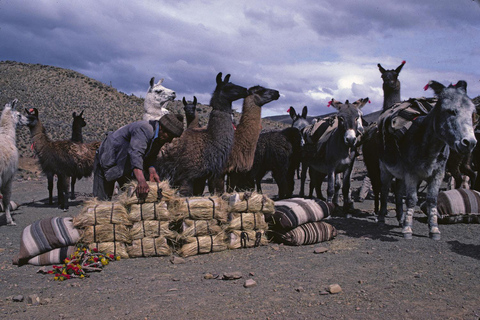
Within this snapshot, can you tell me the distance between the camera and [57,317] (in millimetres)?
3498

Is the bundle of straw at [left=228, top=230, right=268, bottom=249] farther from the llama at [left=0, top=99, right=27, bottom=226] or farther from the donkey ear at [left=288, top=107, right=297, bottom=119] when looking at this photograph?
the donkey ear at [left=288, top=107, right=297, bottom=119]

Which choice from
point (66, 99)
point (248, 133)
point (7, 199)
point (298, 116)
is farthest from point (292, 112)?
point (66, 99)

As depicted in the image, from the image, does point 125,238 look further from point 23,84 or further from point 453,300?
point 23,84

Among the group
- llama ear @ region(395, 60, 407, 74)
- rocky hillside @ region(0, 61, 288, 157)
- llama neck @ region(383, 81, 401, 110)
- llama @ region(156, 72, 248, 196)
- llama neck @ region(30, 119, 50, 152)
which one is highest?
rocky hillside @ region(0, 61, 288, 157)

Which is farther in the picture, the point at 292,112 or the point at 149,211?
the point at 292,112

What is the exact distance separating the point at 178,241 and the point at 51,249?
1680 mm

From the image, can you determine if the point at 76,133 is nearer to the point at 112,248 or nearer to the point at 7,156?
the point at 7,156

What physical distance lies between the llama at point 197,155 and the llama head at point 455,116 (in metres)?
3.26

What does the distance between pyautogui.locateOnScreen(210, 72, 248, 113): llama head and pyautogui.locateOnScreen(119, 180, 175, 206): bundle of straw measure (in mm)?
2137

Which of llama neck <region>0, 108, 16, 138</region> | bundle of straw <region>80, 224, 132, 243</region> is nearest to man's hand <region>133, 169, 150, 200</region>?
bundle of straw <region>80, 224, 132, 243</region>

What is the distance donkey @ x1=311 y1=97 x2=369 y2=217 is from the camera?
792 cm

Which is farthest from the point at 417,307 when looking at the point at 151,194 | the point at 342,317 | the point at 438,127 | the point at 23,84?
the point at 23,84

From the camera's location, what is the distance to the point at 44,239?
5.14 meters

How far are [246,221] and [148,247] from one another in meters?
1.46
